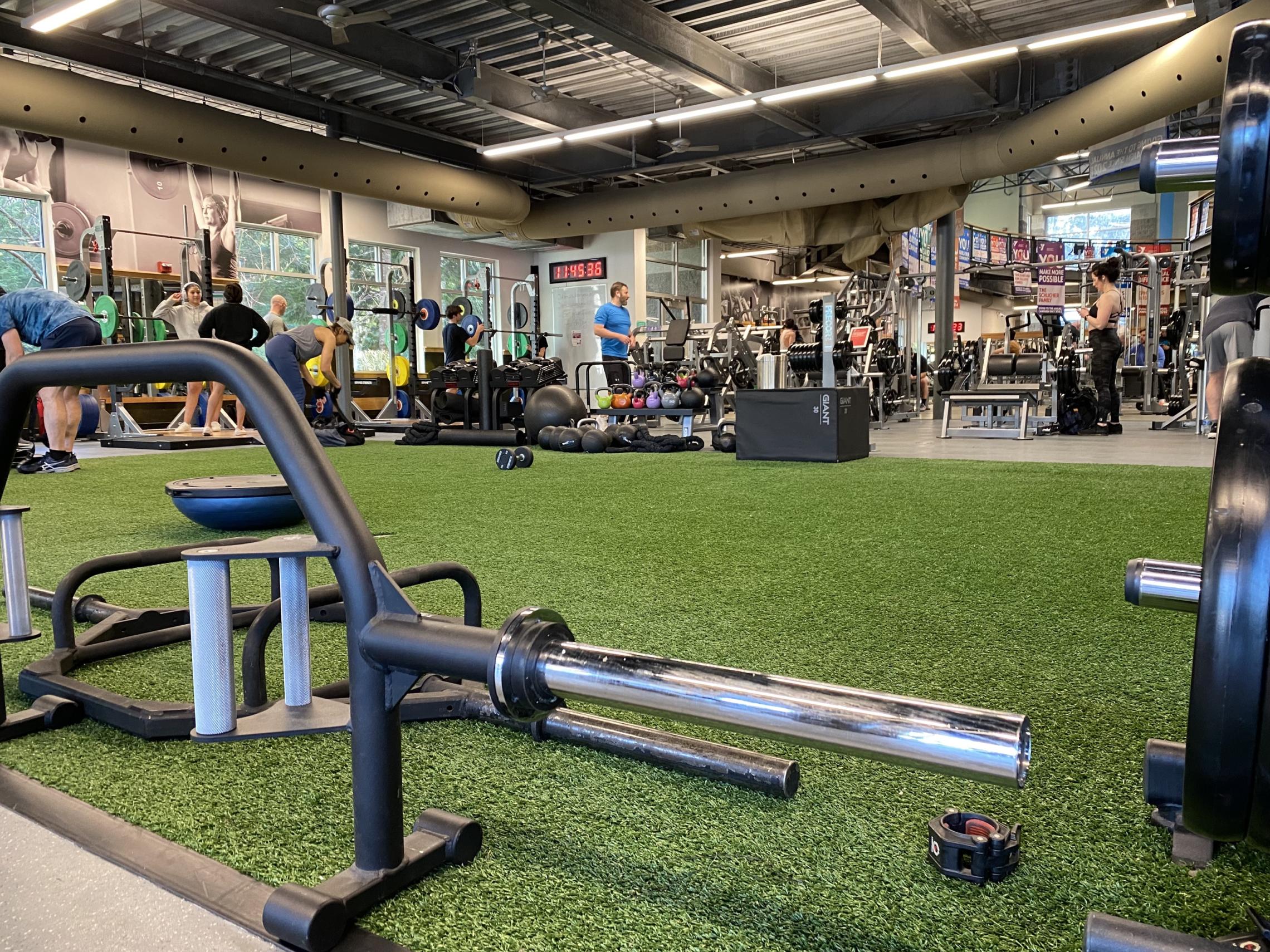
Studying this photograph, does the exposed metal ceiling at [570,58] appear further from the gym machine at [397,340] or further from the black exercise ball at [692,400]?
the black exercise ball at [692,400]

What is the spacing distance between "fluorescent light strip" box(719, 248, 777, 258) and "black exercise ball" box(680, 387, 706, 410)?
9927mm

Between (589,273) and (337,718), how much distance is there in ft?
47.5

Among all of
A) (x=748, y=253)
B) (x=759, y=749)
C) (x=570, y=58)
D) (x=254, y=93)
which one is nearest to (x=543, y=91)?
(x=570, y=58)

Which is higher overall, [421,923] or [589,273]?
[589,273]

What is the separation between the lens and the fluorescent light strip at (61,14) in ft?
19.9

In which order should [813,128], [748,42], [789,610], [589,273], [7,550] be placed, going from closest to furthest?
[7,550] < [789,610] < [748,42] < [813,128] < [589,273]

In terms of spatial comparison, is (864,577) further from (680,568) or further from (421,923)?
(421,923)

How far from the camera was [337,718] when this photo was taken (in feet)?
2.88

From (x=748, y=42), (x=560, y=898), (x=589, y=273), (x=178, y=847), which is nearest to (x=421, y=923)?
(x=560, y=898)

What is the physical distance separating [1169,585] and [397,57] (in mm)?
8874

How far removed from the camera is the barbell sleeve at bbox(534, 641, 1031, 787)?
0.52 metres

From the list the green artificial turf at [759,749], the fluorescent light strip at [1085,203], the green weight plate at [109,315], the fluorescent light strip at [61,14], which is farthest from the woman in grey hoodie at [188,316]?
the fluorescent light strip at [1085,203]

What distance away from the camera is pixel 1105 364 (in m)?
7.36

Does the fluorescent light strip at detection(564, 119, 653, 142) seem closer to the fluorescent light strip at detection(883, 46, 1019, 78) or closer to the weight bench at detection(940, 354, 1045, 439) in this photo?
the fluorescent light strip at detection(883, 46, 1019, 78)
